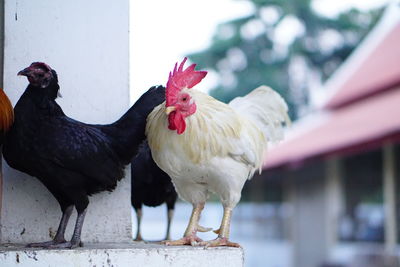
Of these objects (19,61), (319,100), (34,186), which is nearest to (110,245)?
(34,186)

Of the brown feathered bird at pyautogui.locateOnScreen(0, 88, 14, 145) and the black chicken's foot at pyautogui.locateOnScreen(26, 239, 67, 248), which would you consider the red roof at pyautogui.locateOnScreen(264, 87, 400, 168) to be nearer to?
the black chicken's foot at pyautogui.locateOnScreen(26, 239, 67, 248)

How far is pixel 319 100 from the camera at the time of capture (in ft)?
41.9

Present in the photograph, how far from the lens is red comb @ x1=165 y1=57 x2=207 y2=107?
2275mm

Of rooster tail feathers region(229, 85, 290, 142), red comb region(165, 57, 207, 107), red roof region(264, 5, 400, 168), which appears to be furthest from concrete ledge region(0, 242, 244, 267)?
red roof region(264, 5, 400, 168)

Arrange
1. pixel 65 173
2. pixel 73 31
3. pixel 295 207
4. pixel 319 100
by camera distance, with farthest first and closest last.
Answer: pixel 319 100 < pixel 295 207 < pixel 73 31 < pixel 65 173

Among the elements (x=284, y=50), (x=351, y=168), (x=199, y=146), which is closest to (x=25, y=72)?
(x=199, y=146)

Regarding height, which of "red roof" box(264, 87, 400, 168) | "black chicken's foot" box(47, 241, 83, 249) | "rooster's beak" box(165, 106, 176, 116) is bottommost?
"black chicken's foot" box(47, 241, 83, 249)

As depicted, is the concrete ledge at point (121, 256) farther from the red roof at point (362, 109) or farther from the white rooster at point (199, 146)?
the red roof at point (362, 109)

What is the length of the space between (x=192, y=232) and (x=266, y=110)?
796mm

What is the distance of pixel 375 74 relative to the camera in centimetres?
1137

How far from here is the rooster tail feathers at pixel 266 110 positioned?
9.69ft

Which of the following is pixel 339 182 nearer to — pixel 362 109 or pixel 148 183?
pixel 362 109

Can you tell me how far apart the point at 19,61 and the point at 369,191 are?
8727 millimetres

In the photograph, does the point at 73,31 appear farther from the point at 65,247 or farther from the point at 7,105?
the point at 65,247
